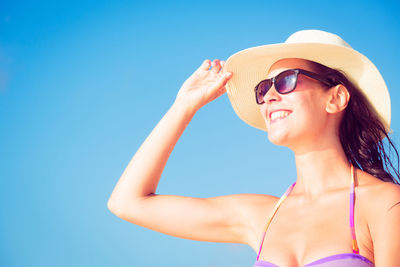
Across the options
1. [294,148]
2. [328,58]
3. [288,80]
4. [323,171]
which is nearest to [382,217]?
[323,171]

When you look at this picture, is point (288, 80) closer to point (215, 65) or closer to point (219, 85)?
point (219, 85)

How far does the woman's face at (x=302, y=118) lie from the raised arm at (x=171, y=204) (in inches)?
26.7

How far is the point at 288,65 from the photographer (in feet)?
12.9

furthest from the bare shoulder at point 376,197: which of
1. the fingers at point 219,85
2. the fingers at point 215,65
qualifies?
the fingers at point 215,65

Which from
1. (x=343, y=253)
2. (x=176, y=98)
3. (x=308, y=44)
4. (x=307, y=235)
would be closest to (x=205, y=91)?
(x=176, y=98)

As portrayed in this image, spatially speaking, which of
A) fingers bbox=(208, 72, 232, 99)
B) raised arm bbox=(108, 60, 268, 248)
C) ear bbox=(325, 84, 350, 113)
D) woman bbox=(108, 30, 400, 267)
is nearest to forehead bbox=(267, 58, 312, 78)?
woman bbox=(108, 30, 400, 267)

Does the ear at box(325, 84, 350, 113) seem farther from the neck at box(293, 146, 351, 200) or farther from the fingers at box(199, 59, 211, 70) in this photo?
the fingers at box(199, 59, 211, 70)

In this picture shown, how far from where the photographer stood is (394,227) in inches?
109

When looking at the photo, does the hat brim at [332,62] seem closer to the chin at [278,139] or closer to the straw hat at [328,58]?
the straw hat at [328,58]

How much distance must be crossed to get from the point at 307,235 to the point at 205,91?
1.64m

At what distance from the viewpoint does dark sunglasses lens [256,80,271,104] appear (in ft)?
12.9

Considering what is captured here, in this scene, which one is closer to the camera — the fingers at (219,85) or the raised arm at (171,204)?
the raised arm at (171,204)

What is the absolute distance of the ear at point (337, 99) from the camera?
3.70 meters

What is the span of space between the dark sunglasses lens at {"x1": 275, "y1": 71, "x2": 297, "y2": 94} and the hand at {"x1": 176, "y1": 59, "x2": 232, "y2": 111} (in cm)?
61
